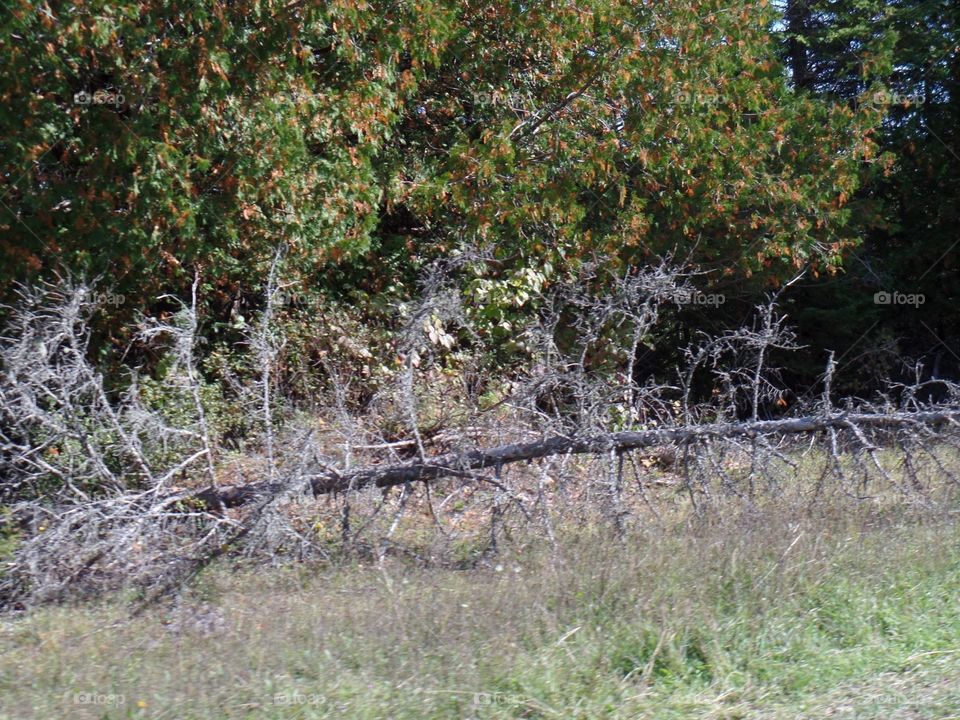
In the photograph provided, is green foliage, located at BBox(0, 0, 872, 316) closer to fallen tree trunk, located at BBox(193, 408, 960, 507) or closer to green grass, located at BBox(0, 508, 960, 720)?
fallen tree trunk, located at BBox(193, 408, 960, 507)

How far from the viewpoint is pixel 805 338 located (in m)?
15.3

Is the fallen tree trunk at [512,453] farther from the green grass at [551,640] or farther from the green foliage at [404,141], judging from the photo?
the green foliage at [404,141]

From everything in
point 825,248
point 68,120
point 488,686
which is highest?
point 68,120

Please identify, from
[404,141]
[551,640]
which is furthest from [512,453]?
[404,141]

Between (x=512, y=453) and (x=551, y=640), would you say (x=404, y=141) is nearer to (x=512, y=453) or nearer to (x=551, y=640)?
(x=512, y=453)

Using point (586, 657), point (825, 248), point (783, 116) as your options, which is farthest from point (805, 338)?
point (586, 657)

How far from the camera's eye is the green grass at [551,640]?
4.70 meters

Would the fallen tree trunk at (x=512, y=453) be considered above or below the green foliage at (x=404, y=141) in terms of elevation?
below

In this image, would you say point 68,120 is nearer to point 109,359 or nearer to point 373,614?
point 109,359

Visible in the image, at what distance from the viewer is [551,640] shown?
209 inches

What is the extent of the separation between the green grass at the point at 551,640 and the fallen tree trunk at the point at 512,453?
0.89 m

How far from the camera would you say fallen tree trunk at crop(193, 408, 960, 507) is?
24.8 feet

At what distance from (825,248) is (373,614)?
8.64m

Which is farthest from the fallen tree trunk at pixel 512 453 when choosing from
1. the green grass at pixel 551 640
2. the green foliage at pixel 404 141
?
the green foliage at pixel 404 141
